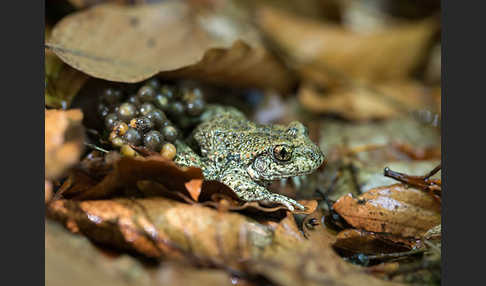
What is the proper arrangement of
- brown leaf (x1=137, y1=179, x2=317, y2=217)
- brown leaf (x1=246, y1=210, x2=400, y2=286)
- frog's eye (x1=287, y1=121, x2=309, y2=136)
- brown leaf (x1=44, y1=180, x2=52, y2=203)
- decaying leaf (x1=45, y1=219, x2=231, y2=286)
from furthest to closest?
1. frog's eye (x1=287, y1=121, x2=309, y2=136)
2. brown leaf (x1=137, y1=179, x2=317, y2=217)
3. brown leaf (x1=44, y1=180, x2=52, y2=203)
4. brown leaf (x1=246, y1=210, x2=400, y2=286)
5. decaying leaf (x1=45, y1=219, x2=231, y2=286)

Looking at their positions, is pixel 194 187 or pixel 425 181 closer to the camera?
pixel 194 187

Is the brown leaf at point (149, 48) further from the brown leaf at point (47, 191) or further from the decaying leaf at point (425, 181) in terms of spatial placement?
the decaying leaf at point (425, 181)

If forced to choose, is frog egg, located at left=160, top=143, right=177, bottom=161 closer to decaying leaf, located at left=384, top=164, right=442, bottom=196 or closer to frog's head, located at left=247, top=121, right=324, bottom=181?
frog's head, located at left=247, top=121, right=324, bottom=181

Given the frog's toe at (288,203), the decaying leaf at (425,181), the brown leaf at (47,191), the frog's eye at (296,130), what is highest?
the decaying leaf at (425,181)

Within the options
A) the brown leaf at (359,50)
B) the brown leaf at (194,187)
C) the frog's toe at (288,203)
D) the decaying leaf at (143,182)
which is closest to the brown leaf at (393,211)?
the frog's toe at (288,203)

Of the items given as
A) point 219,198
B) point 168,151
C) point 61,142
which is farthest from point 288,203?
point 61,142

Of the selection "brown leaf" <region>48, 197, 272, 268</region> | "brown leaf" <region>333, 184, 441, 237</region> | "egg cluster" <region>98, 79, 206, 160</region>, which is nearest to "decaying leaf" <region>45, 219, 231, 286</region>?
"brown leaf" <region>48, 197, 272, 268</region>

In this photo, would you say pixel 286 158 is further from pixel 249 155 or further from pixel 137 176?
pixel 137 176
